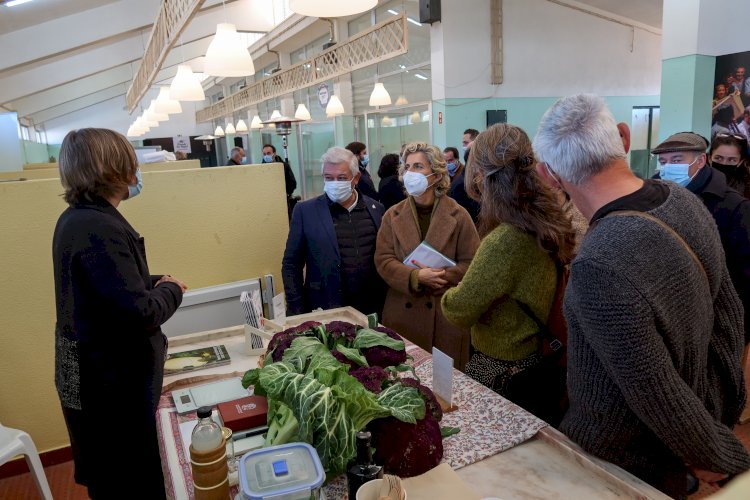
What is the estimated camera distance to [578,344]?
3.72 ft

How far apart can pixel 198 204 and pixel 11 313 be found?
1092 millimetres

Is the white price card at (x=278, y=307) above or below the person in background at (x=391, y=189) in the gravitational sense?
below

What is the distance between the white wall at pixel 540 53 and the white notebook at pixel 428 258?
5.17 metres

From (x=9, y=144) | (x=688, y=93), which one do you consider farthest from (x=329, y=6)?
(x=9, y=144)

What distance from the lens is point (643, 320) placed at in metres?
0.99

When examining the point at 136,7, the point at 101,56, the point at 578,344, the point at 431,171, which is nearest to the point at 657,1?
the point at 431,171

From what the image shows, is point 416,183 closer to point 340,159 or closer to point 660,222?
point 340,159

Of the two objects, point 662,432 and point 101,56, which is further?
point 101,56

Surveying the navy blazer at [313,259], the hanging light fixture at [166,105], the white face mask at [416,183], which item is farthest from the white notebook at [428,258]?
the hanging light fixture at [166,105]

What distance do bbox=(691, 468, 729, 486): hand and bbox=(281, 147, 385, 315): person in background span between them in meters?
1.66

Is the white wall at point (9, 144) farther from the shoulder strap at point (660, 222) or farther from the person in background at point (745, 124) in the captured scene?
the person in background at point (745, 124)

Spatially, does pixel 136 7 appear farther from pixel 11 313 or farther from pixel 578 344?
pixel 578 344

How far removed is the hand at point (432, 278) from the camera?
233cm

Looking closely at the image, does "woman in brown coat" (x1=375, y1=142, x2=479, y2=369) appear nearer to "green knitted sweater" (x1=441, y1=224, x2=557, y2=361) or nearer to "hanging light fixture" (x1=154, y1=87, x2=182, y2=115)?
"green knitted sweater" (x1=441, y1=224, x2=557, y2=361)
